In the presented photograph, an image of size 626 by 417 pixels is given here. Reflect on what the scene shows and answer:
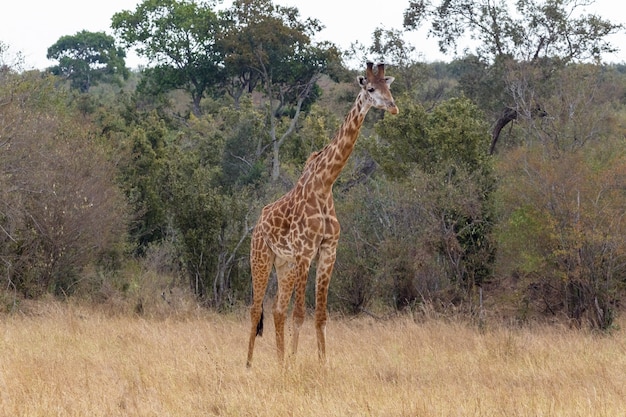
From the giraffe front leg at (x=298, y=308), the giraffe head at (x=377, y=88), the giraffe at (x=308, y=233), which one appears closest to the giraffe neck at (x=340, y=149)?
the giraffe at (x=308, y=233)

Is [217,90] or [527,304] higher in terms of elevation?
[217,90]

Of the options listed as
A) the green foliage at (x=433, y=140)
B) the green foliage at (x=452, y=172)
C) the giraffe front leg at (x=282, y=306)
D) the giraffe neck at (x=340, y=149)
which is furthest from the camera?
the green foliage at (x=433, y=140)

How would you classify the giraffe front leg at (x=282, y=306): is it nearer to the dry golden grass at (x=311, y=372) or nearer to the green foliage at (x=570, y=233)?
the dry golden grass at (x=311, y=372)

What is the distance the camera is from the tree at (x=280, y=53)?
1277 inches

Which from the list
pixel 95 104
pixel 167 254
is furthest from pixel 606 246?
pixel 95 104

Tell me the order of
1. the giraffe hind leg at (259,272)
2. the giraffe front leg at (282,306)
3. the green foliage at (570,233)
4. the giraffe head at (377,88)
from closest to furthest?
the giraffe head at (377,88), the giraffe front leg at (282,306), the giraffe hind leg at (259,272), the green foliage at (570,233)

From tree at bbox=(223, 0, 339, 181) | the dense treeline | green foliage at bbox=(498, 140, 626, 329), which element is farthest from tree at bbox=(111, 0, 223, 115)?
green foliage at bbox=(498, 140, 626, 329)

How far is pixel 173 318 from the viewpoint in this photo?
47.1 ft

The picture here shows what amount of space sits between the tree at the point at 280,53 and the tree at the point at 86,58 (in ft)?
80.2

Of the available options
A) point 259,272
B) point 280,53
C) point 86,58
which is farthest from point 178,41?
point 259,272

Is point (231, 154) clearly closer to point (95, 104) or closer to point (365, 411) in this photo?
point (95, 104)

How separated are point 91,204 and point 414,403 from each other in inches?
394

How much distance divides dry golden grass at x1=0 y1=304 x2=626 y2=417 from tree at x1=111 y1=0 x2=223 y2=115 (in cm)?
2561

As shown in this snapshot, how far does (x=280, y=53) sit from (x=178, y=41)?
7.91 m
